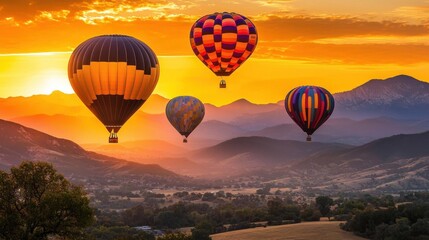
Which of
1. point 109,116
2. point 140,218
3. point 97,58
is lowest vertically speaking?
point 140,218

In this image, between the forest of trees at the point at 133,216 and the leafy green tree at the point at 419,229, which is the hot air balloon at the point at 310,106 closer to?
the forest of trees at the point at 133,216

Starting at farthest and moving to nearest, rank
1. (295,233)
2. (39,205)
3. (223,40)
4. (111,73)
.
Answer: (295,233) < (223,40) < (111,73) < (39,205)

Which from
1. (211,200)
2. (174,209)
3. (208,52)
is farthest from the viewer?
(211,200)

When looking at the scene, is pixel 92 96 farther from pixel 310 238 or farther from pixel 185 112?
pixel 185 112

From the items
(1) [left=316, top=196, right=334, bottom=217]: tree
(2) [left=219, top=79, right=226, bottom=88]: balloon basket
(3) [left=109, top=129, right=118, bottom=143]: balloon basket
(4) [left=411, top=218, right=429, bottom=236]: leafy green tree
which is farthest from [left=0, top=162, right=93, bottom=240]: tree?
(1) [left=316, top=196, right=334, bottom=217]: tree

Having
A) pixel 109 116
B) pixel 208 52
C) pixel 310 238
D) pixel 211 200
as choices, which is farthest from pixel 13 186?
pixel 211 200

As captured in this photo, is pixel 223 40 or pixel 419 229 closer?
pixel 419 229

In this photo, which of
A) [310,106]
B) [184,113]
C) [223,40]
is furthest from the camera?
[184,113]

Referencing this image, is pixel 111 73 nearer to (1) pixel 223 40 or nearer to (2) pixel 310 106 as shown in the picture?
(1) pixel 223 40

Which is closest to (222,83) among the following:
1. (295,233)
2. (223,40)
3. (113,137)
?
(223,40)
